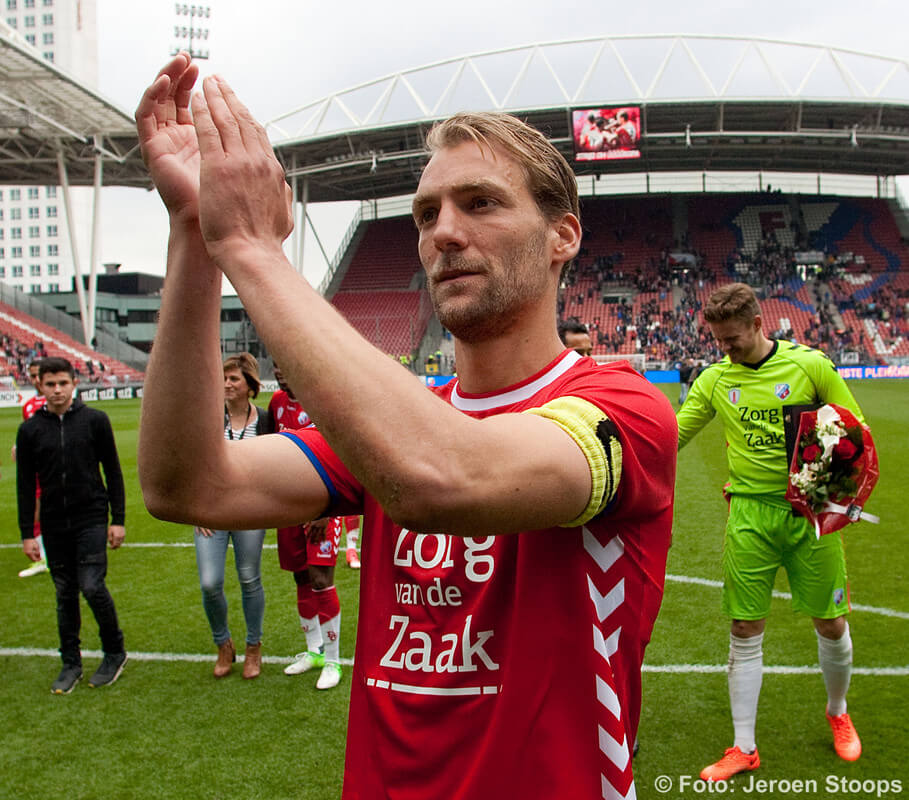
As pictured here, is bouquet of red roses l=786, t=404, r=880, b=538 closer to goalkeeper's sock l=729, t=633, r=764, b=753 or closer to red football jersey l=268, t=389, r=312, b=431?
goalkeeper's sock l=729, t=633, r=764, b=753

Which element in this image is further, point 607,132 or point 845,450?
point 607,132

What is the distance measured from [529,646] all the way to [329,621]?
411cm

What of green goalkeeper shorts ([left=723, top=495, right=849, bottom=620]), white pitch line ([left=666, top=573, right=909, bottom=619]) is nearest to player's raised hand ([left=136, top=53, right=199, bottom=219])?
green goalkeeper shorts ([left=723, top=495, right=849, bottom=620])

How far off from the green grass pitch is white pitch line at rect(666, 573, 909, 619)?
Answer: 0.03 meters

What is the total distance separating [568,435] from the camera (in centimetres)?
112

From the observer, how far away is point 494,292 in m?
1.44

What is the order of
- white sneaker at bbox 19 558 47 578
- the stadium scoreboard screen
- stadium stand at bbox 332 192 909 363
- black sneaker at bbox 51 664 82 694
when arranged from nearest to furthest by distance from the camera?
black sneaker at bbox 51 664 82 694
white sneaker at bbox 19 558 47 578
the stadium scoreboard screen
stadium stand at bbox 332 192 909 363

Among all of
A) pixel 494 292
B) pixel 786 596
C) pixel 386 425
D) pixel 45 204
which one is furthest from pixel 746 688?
pixel 45 204

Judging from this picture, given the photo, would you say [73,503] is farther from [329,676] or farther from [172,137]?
[172,137]

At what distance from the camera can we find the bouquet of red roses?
3.85 metres

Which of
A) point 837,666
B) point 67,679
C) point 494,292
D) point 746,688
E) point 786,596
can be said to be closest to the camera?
point 494,292

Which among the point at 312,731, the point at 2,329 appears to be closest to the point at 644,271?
the point at 2,329

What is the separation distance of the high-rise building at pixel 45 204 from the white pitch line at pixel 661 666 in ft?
284

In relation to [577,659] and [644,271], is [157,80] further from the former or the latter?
[644,271]
